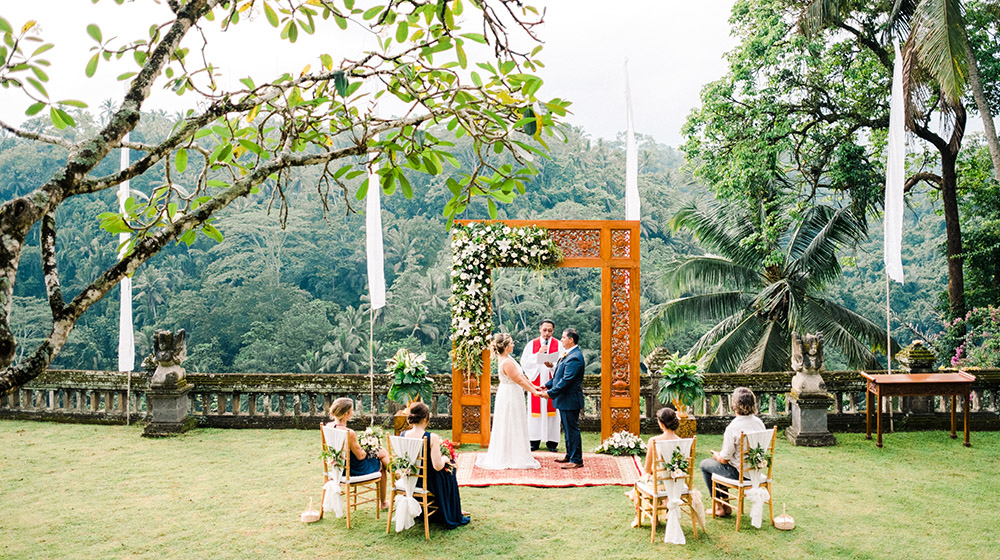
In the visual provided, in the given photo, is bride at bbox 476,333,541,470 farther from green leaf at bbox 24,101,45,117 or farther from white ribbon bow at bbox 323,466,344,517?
green leaf at bbox 24,101,45,117

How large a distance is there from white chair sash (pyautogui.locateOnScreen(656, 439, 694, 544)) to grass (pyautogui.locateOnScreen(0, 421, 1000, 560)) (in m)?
0.10

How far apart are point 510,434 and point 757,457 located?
285 centimetres

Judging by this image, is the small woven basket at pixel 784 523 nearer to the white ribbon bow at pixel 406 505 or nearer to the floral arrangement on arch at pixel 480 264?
the white ribbon bow at pixel 406 505

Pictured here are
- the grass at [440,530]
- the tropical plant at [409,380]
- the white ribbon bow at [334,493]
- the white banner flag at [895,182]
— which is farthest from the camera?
the white banner flag at [895,182]

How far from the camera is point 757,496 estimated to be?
19.7ft

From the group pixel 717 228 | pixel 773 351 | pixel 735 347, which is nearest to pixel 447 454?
pixel 773 351

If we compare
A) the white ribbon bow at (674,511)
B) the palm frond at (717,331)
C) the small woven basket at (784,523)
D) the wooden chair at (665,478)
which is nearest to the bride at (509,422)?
the wooden chair at (665,478)

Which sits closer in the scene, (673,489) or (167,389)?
(673,489)

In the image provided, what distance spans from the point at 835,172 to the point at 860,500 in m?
8.47

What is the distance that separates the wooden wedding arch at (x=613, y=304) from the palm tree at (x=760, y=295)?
5708 mm

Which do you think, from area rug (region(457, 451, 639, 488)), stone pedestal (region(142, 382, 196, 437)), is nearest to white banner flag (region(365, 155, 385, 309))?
area rug (region(457, 451, 639, 488))

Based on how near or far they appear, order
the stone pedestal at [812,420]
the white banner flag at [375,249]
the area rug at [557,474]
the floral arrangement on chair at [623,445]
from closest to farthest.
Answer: the area rug at [557,474] → the floral arrangement on chair at [623,445] → the stone pedestal at [812,420] → the white banner flag at [375,249]

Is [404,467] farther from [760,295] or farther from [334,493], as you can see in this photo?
[760,295]

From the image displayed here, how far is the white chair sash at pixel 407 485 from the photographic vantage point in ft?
19.2
